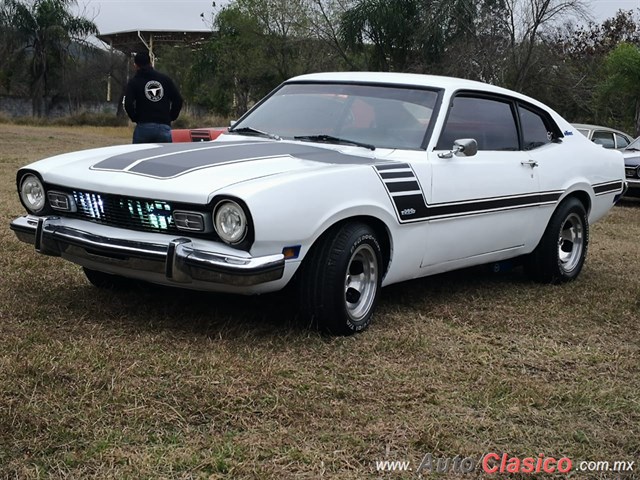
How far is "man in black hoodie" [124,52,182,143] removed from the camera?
308 inches

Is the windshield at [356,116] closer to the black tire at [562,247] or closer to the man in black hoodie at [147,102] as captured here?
the black tire at [562,247]

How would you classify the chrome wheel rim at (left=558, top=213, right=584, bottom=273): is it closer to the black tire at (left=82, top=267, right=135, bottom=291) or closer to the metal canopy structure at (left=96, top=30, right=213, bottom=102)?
the black tire at (left=82, top=267, right=135, bottom=291)

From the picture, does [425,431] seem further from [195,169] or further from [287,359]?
[195,169]

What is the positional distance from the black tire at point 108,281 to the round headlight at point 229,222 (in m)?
1.42

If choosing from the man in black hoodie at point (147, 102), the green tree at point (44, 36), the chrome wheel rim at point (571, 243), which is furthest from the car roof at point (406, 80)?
the green tree at point (44, 36)

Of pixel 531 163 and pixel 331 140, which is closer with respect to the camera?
pixel 331 140

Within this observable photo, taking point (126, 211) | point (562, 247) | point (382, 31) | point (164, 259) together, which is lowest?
point (562, 247)

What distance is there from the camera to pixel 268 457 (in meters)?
2.87

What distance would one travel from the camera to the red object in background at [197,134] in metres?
9.00

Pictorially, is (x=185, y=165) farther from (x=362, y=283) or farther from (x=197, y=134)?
(x=197, y=134)

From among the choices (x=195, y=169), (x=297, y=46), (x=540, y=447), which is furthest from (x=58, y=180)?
(x=297, y=46)

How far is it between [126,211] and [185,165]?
0.37m

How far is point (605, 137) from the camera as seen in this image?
14.3 m

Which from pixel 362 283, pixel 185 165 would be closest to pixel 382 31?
pixel 362 283
